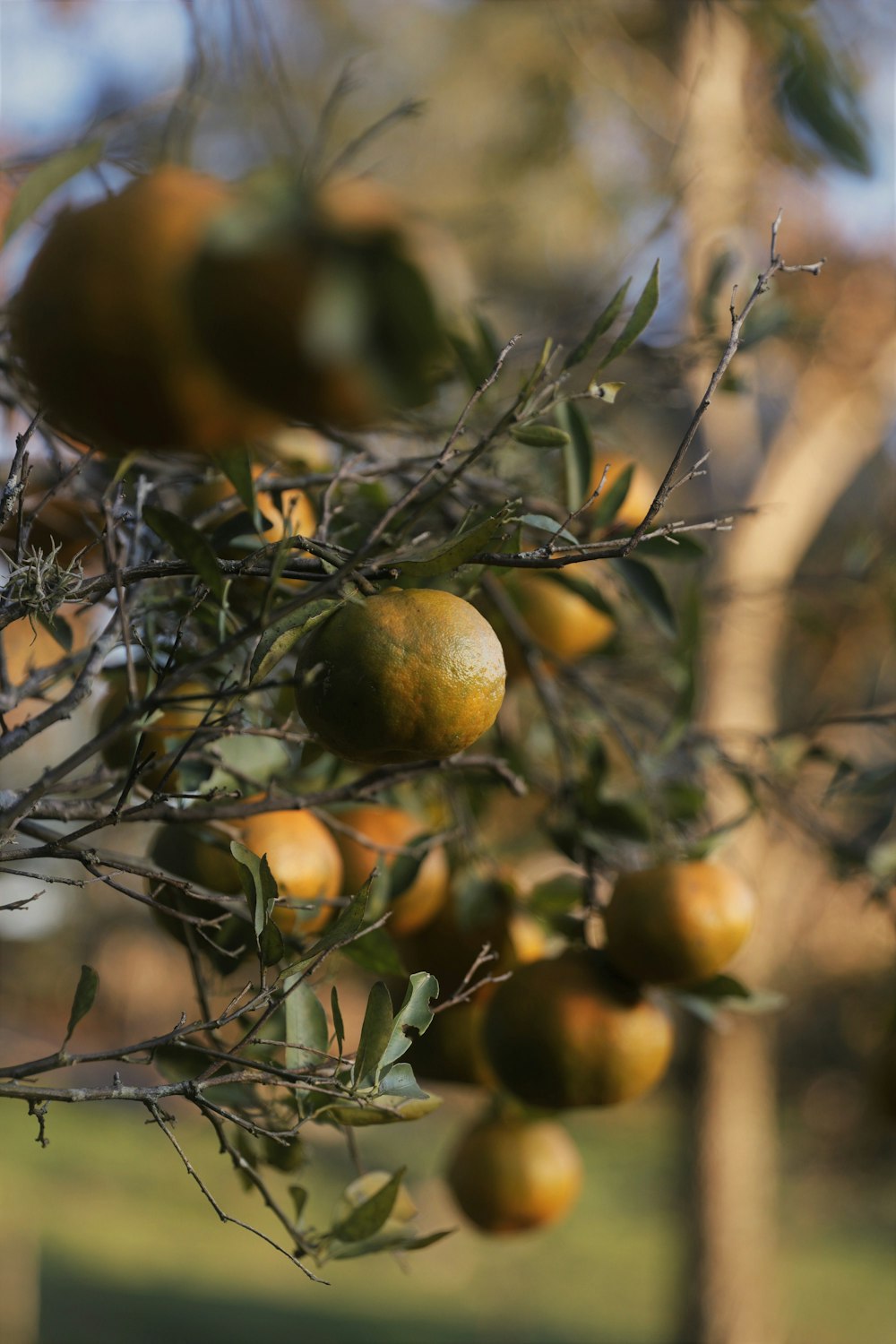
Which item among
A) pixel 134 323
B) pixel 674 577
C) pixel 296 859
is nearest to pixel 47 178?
pixel 134 323

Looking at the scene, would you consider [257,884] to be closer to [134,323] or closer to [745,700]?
[134,323]

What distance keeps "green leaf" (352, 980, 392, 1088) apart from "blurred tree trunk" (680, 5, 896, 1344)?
1.61 meters

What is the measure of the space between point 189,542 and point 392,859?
36 cm

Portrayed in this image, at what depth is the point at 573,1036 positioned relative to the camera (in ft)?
2.05

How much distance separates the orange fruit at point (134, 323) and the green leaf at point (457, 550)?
0.18 metres

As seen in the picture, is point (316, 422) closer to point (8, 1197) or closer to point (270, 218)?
point (270, 218)

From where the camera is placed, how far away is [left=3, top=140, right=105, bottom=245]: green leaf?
0.80 ft

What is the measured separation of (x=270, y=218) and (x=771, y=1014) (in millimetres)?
2463

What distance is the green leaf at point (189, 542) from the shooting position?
0.34m

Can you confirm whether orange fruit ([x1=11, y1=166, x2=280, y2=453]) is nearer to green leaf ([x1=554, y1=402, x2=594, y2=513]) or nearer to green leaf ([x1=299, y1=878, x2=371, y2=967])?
green leaf ([x1=299, y1=878, x2=371, y2=967])

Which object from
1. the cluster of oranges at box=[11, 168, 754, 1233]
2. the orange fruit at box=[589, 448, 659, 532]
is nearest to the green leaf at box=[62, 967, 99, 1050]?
the cluster of oranges at box=[11, 168, 754, 1233]

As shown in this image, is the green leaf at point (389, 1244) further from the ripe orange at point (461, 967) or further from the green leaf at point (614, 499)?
the green leaf at point (614, 499)

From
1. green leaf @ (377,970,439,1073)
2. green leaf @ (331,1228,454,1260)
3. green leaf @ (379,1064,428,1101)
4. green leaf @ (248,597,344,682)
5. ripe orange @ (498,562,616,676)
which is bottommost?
green leaf @ (331,1228,454,1260)

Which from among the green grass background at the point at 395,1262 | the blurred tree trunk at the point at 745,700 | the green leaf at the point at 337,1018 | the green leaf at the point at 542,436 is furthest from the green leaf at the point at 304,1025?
the green grass background at the point at 395,1262
